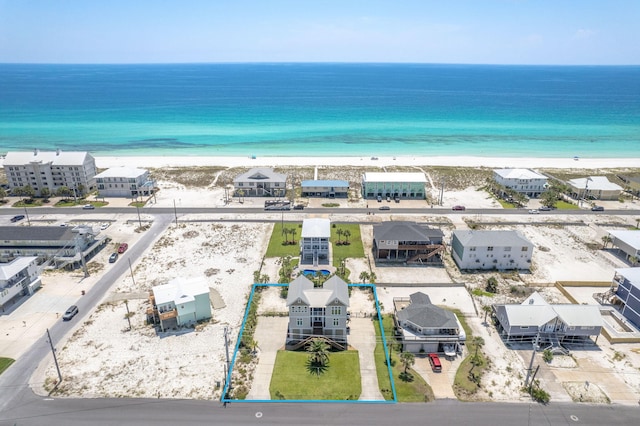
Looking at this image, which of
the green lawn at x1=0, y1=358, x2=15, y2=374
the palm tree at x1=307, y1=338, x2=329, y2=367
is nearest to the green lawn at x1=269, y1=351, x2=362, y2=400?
the palm tree at x1=307, y1=338, x2=329, y2=367

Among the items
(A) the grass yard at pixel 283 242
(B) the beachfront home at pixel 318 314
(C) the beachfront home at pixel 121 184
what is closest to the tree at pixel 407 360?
(B) the beachfront home at pixel 318 314

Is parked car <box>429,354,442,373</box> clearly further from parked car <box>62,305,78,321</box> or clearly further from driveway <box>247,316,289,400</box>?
parked car <box>62,305,78,321</box>

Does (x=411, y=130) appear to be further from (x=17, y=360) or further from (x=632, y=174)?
(x=17, y=360)

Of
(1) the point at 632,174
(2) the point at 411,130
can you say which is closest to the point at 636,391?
(1) the point at 632,174

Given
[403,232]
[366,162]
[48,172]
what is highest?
[48,172]

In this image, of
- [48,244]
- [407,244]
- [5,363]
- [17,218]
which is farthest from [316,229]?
[17,218]

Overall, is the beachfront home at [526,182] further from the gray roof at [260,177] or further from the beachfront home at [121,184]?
the beachfront home at [121,184]

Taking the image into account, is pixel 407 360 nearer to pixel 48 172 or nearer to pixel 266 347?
pixel 266 347
